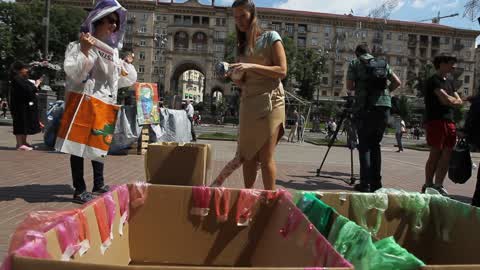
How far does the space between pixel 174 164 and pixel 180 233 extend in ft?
9.32

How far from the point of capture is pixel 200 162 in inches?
211

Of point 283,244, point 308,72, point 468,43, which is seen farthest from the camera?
point 468,43

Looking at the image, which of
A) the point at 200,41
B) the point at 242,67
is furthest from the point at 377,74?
the point at 200,41

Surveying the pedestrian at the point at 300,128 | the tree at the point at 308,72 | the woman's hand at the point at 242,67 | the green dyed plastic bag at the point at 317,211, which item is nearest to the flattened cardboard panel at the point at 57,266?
the green dyed plastic bag at the point at 317,211

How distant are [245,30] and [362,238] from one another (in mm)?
3017

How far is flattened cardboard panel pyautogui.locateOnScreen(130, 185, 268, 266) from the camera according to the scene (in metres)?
2.47

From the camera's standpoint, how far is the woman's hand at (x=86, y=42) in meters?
4.54

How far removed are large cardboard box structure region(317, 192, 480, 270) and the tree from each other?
227ft

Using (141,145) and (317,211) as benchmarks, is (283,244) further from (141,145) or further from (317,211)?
(141,145)

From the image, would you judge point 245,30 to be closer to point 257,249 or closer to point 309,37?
point 257,249

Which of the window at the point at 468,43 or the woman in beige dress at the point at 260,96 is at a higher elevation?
the window at the point at 468,43

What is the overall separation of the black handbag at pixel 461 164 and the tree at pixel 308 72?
6488 cm

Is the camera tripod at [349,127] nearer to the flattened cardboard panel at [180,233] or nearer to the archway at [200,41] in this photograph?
the flattened cardboard panel at [180,233]

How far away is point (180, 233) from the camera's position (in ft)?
8.18
